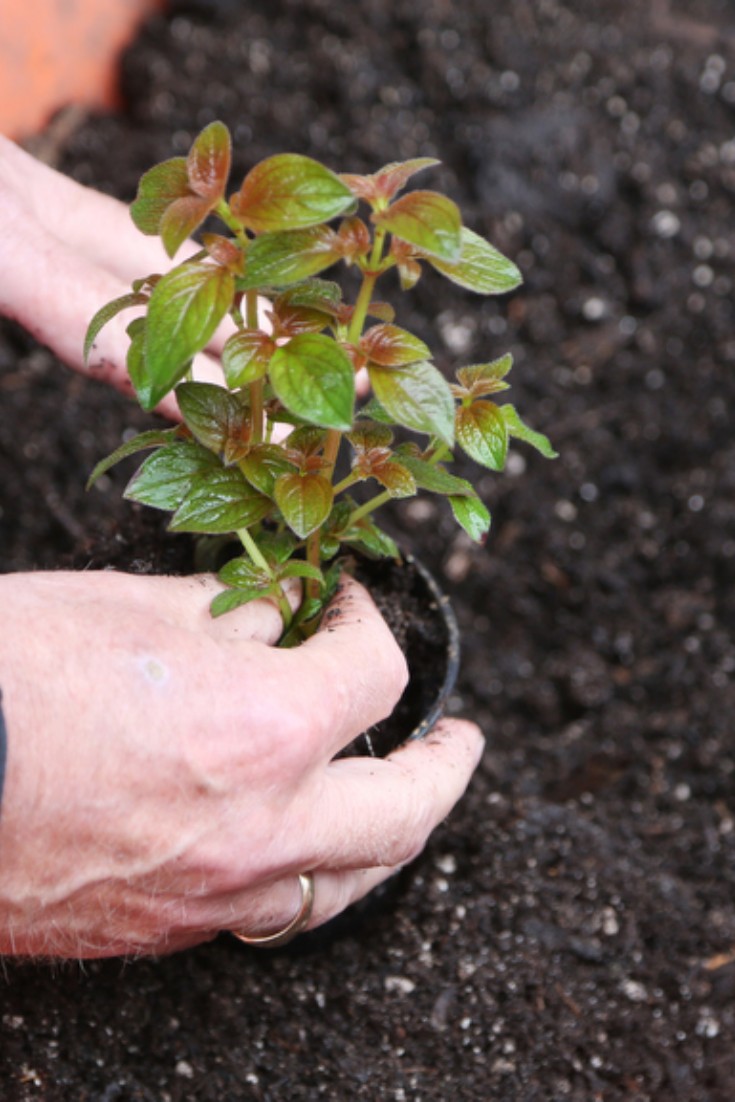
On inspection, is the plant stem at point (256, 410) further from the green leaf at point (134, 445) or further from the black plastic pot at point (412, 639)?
the black plastic pot at point (412, 639)

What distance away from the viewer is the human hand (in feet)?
3.00

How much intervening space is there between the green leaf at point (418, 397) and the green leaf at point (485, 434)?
110 mm

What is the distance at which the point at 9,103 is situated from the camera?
7.38 feet

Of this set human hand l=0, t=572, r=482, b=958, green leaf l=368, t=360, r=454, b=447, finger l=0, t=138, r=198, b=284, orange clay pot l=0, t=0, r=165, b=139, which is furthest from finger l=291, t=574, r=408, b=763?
orange clay pot l=0, t=0, r=165, b=139

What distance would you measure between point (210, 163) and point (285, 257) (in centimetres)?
10

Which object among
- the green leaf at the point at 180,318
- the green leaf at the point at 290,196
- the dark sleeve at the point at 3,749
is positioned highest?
the green leaf at the point at 290,196

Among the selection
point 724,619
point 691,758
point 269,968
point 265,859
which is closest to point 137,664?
Answer: point 265,859

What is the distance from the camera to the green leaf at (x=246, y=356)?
93cm

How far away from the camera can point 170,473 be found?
107 cm

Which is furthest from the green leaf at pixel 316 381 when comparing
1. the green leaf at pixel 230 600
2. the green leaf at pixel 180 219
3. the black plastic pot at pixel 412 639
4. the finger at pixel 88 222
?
the finger at pixel 88 222

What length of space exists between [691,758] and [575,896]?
1.43ft

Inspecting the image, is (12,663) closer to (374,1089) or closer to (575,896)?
(374,1089)

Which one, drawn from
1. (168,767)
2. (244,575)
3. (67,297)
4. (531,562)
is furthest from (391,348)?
(531,562)

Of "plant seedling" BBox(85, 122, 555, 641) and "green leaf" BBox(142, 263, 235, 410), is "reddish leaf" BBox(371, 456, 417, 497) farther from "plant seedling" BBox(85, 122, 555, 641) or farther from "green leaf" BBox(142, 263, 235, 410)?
"green leaf" BBox(142, 263, 235, 410)
